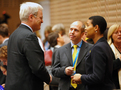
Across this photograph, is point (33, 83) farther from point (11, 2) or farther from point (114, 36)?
point (11, 2)

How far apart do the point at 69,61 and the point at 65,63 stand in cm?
7

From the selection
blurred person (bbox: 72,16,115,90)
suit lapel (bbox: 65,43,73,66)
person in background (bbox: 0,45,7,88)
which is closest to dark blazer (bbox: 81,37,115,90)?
blurred person (bbox: 72,16,115,90)

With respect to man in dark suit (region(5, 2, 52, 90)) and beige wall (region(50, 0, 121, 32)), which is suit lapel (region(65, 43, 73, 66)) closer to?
man in dark suit (region(5, 2, 52, 90))

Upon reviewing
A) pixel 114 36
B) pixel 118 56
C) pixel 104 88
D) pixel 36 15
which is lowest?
pixel 104 88

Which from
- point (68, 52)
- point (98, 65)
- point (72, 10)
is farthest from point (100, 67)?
point (72, 10)

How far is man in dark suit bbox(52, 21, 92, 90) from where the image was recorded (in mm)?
2607

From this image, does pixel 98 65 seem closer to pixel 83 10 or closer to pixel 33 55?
pixel 33 55

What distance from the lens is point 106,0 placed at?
3.66 meters

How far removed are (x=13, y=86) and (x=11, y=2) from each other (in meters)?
8.86

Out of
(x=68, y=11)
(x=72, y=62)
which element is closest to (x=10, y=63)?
(x=72, y=62)

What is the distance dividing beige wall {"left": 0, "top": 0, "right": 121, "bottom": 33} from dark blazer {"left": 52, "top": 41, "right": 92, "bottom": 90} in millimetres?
1077

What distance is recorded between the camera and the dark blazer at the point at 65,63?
2.62m

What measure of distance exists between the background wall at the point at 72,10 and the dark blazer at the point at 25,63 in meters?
1.84

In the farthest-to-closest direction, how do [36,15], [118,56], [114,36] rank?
[114,36] → [118,56] → [36,15]
